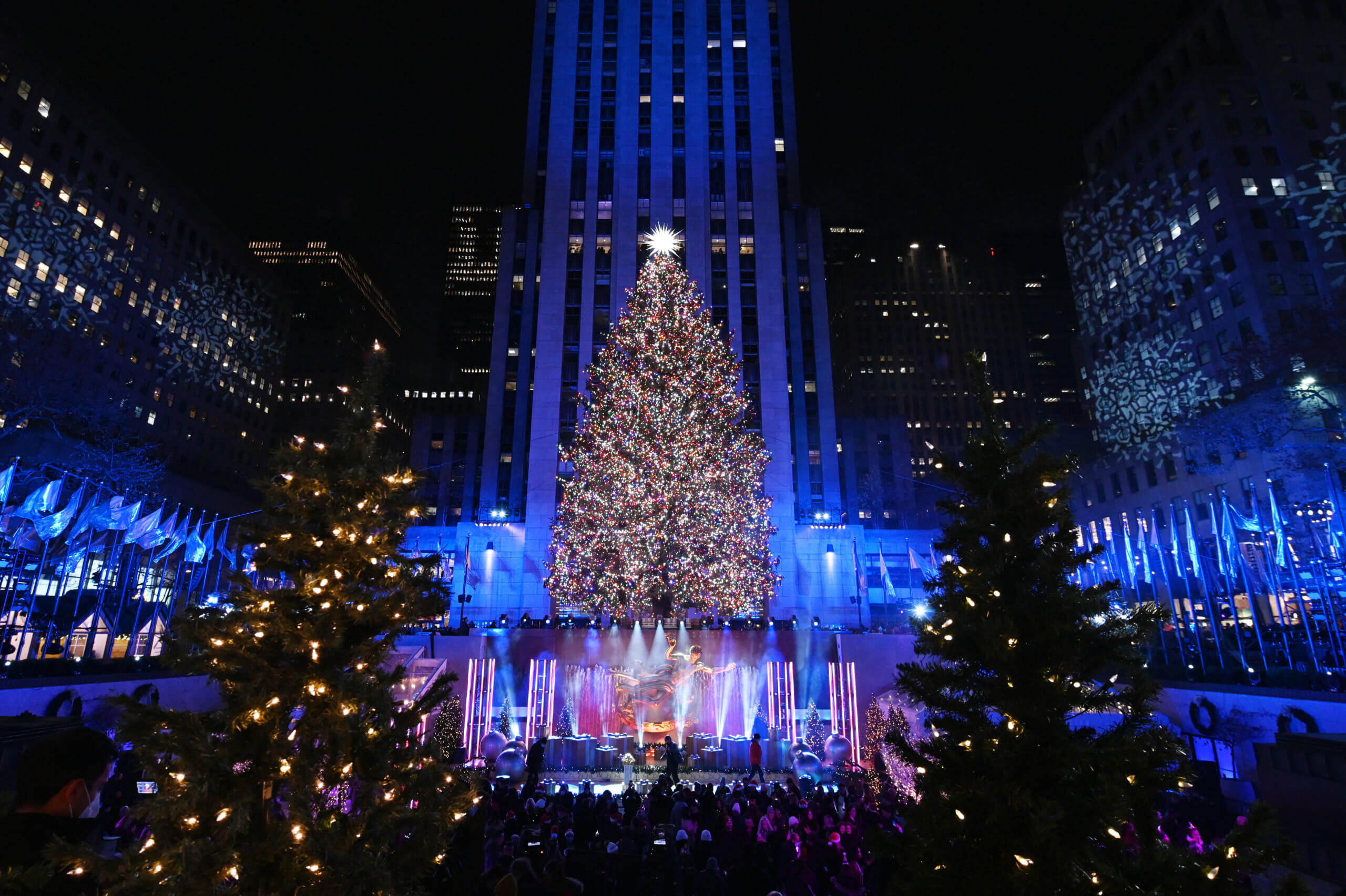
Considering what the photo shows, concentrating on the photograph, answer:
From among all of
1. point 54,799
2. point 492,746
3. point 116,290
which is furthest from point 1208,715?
point 116,290

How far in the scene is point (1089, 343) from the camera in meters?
60.1

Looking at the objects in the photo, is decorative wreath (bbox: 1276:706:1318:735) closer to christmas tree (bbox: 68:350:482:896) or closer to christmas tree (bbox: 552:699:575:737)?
christmas tree (bbox: 68:350:482:896)

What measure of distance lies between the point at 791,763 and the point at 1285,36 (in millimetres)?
63863

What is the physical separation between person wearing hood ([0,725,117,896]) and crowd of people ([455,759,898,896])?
14.1 ft

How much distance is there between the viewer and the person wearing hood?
3.51m

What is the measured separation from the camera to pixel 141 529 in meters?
22.7

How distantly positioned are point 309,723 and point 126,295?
250 feet

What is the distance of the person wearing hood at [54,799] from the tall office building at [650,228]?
128ft

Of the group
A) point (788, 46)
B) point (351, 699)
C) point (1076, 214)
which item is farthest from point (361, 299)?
point (351, 699)

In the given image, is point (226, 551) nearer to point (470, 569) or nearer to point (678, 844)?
point (470, 569)

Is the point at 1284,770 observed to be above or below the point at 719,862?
above

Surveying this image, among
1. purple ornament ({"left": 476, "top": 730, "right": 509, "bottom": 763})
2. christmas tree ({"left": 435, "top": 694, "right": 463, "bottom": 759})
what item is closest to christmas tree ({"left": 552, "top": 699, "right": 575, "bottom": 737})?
purple ornament ({"left": 476, "top": 730, "right": 509, "bottom": 763})

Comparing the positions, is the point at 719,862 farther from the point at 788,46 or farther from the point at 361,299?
the point at 361,299

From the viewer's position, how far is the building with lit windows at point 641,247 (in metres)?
43.7
